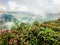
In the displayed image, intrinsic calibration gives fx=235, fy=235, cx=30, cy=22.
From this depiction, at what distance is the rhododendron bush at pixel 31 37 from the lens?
9.84 m

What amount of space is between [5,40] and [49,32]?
1933 mm

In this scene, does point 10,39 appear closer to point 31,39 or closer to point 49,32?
point 31,39

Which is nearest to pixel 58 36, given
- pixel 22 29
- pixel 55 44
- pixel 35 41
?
pixel 55 44

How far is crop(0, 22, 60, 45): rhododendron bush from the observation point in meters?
9.84

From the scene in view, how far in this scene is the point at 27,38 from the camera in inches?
403

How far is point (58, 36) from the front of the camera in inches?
401

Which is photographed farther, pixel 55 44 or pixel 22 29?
pixel 22 29

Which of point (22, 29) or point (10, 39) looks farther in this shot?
point (22, 29)

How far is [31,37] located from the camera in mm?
10305

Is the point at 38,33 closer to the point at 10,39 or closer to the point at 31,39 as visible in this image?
the point at 31,39

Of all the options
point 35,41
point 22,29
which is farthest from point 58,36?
point 22,29

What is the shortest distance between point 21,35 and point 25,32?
1.24 ft

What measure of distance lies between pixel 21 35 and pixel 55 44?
1.51m

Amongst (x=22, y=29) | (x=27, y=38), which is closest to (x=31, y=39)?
(x=27, y=38)
